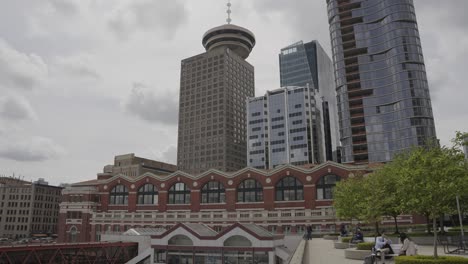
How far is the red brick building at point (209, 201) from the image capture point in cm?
6988

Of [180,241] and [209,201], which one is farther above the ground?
[209,201]

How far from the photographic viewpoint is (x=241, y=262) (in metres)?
49.6

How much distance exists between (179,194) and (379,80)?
7865cm

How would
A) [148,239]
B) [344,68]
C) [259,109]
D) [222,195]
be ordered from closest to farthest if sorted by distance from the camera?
1. [148,239]
2. [222,195]
3. [344,68]
4. [259,109]

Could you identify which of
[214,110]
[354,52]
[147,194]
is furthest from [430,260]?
[214,110]

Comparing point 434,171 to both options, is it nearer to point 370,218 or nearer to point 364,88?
point 370,218

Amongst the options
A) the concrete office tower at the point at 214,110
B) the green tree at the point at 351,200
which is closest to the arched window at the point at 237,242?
the green tree at the point at 351,200

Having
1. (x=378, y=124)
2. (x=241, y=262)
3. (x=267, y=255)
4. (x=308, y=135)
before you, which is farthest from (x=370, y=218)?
(x=308, y=135)

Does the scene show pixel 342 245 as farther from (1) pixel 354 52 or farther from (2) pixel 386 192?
(1) pixel 354 52

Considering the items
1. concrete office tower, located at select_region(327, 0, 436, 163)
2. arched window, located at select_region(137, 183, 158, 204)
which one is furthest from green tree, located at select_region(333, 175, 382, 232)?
concrete office tower, located at select_region(327, 0, 436, 163)

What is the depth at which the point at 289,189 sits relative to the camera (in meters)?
72.9

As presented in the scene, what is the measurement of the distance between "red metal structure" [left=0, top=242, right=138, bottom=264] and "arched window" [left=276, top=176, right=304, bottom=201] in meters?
28.1

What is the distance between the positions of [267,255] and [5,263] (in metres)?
36.5

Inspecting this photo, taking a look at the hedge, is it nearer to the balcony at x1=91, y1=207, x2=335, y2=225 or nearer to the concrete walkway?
the concrete walkway
